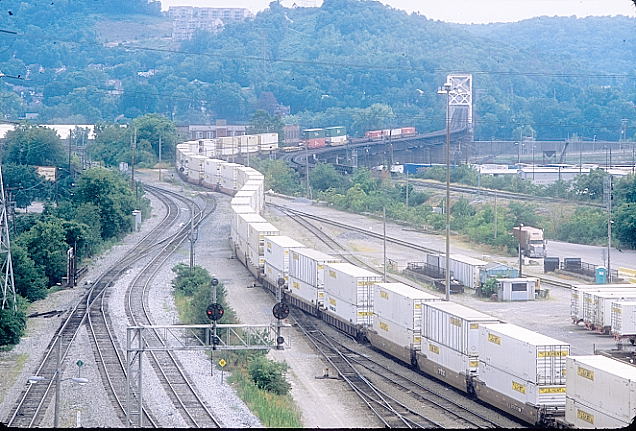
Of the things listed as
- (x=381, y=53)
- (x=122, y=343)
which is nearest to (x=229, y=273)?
(x=122, y=343)

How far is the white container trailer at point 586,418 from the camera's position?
18266 millimetres

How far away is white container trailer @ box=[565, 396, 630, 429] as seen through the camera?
18266 mm

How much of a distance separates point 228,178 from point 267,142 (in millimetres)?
32820

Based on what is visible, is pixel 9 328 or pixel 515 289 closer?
pixel 9 328

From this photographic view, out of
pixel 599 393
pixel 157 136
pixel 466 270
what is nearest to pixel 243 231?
pixel 466 270

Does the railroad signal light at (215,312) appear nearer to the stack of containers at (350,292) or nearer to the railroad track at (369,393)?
the railroad track at (369,393)

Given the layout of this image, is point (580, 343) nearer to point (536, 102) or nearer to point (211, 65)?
point (536, 102)

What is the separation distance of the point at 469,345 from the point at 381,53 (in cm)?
17632

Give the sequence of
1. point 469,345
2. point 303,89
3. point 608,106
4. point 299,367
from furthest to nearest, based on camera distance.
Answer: point 303,89, point 608,106, point 299,367, point 469,345

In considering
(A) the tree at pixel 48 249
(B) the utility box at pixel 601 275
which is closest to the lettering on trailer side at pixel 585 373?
(B) the utility box at pixel 601 275

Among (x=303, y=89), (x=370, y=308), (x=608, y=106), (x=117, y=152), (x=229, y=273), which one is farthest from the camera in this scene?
(x=303, y=89)

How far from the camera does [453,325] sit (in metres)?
24.0

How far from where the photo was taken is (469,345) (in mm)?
23344

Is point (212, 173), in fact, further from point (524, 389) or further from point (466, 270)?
point (524, 389)
